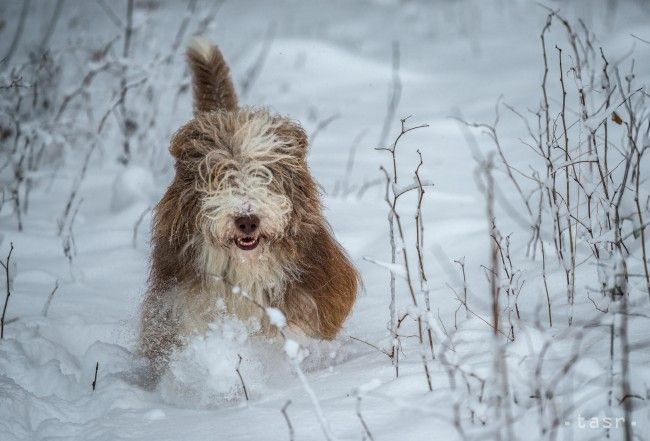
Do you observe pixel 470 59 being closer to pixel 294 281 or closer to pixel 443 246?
pixel 443 246

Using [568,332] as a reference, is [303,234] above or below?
above

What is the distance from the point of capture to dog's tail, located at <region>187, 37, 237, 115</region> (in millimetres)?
3717

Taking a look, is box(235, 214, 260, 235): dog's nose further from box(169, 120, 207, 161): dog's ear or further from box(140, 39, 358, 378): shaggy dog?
box(169, 120, 207, 161): dog's ear

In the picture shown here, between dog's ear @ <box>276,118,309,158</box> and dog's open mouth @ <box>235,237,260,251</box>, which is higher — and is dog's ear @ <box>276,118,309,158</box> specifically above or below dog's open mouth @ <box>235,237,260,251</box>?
above

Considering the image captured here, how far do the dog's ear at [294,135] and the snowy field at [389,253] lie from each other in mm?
825

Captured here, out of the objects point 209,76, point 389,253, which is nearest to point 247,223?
point 209,76

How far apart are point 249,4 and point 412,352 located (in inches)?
442

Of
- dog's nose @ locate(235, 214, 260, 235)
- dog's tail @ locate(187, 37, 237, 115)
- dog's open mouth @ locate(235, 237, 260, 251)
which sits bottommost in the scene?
dog's open mouth @ locate(235, 237, 260, 251)

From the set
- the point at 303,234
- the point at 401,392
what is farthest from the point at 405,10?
the point at 401,392

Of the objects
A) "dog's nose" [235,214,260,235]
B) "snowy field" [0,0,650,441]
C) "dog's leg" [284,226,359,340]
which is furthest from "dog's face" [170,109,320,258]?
"snowy field" [0,0,650,441]

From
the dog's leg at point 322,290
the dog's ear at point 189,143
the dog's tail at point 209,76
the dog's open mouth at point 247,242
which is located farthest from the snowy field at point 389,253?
the dog's tail at point 209,76

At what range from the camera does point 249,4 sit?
41.8ft

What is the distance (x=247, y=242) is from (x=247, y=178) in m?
0.28

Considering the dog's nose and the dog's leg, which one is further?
the dog's leg
